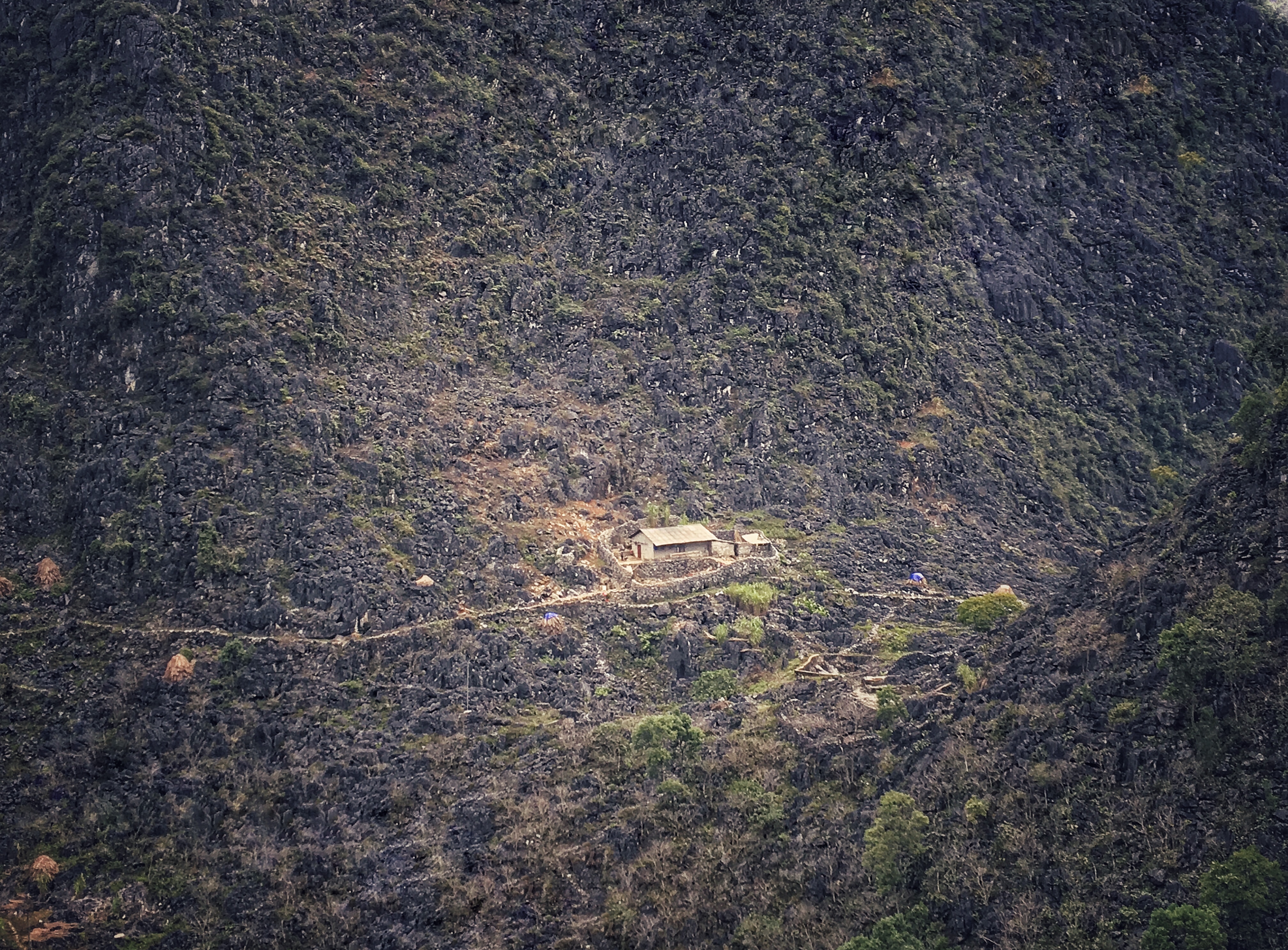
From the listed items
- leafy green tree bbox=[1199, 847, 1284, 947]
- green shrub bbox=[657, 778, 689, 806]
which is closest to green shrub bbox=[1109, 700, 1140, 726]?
leafy green tree bbox=[1199, 847, 1284, 947]

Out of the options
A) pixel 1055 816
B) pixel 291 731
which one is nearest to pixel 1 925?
pixel 291 731

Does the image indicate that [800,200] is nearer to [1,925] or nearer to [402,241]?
[402,241]

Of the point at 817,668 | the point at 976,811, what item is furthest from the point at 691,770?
the point at 976,811

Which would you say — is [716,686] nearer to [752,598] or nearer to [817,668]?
[817,668]

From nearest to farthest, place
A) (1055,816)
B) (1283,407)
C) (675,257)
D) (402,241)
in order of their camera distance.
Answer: (1055,816)
(1283,407)
(402,241)
(675,257)

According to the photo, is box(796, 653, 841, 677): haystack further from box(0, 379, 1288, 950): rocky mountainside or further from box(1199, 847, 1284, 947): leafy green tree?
box(1199, 847, 1284, 947): leafy green tree

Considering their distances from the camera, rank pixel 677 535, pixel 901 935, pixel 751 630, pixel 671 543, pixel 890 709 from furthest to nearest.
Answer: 1. pixel 677 535
2. pixel 671 543
3. pixel 751 630
4. pixel 890 709
5. pixel 901 935

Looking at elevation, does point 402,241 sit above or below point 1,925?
above
